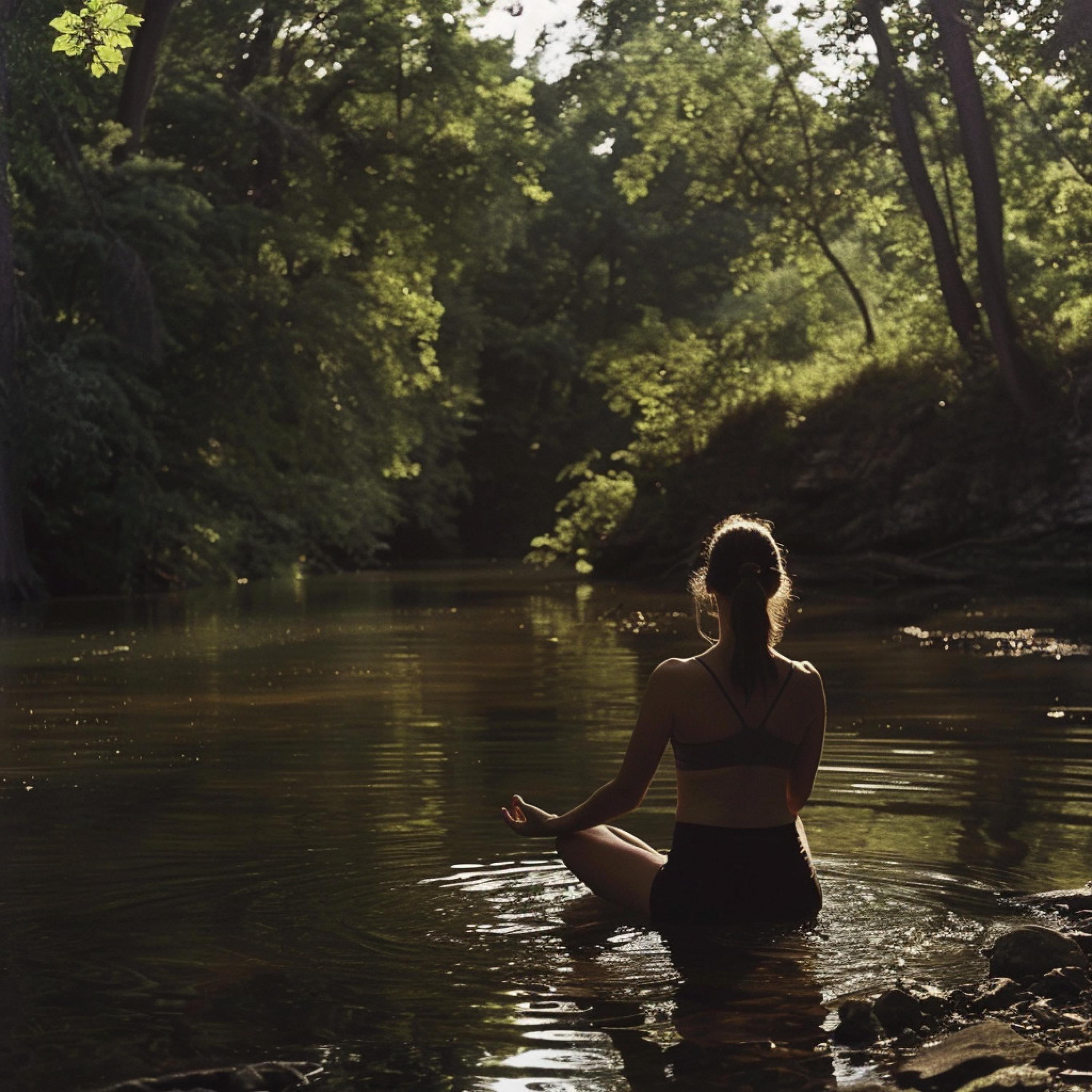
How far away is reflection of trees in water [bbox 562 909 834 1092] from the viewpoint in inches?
211

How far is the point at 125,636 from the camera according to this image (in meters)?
25.3

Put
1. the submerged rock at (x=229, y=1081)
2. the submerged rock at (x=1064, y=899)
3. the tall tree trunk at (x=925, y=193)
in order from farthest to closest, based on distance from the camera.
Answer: the tall tree trunk at (x=925, y=193) → the submerged rock at (x=1064, y=899) → the submerged rock at (x=229, y=1081)

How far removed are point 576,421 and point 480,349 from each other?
1020 cm

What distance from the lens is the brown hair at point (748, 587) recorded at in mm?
6770

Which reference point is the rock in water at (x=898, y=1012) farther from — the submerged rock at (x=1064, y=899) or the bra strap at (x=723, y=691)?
the submerged rock at (x=1064, y=899)

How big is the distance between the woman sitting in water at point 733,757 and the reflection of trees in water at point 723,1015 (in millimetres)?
160

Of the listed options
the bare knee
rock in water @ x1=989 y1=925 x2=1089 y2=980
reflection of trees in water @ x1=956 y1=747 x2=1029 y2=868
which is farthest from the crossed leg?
reflection of trees in water @ x1=956 y1=747 x2=1029 y2=868

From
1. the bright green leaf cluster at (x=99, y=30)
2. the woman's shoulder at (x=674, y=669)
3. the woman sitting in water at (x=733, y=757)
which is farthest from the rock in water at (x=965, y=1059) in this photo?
the bright green leaf cluster at (x=99, y=30)

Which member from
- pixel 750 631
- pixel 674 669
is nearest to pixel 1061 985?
pixel 750 631

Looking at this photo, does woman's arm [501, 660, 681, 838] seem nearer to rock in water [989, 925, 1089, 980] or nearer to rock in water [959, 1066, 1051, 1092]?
rock in water [989, 925, 1089, 980]

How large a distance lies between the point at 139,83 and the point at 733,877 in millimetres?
31407

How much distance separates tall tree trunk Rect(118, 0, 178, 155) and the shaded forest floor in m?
12.6

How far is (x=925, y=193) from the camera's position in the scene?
3528cm

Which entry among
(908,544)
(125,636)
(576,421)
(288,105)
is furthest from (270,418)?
(576,421)
